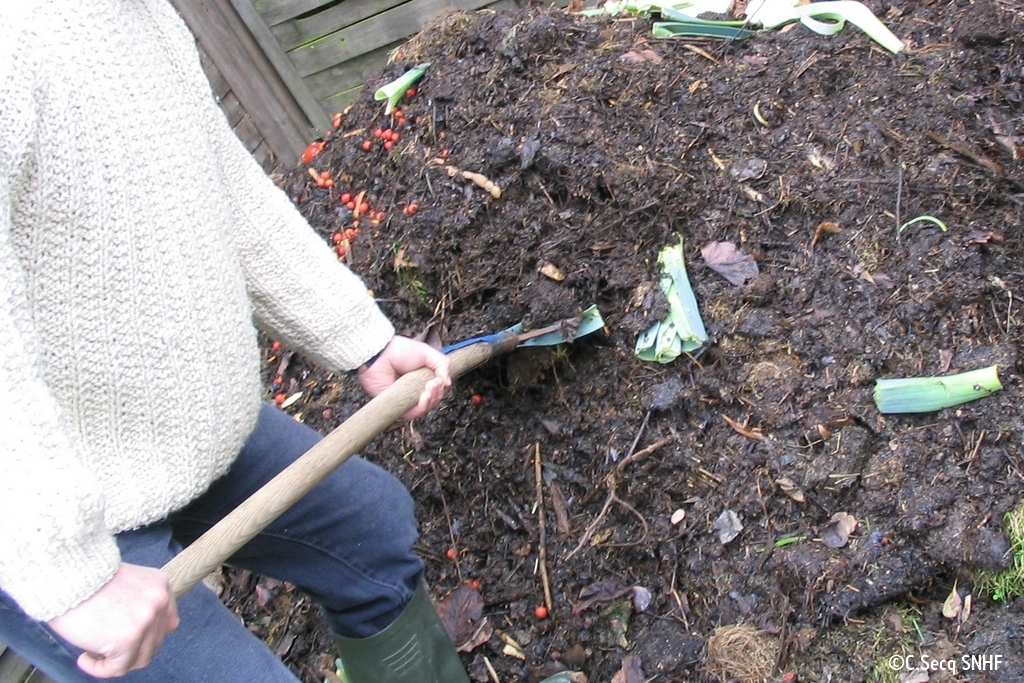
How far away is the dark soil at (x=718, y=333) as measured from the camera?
6.66 ft

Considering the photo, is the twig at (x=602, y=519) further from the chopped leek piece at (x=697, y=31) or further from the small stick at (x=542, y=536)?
the chopped leek piece at (x=697, y=31)

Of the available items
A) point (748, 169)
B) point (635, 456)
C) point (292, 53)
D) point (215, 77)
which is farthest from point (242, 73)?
point (635, 456)

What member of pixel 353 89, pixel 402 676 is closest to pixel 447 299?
pixel 402 676

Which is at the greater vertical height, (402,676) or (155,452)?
(155,452)

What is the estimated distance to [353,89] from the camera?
468cm

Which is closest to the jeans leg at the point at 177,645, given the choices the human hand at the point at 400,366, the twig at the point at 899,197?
the human hand at the point at 400,366

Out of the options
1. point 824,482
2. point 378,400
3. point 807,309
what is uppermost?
point 378,400

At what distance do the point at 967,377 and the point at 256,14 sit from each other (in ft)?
12.5

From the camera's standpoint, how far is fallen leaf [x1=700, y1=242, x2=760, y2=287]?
7.89 feet

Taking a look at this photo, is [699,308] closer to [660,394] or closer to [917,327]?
[660,394]

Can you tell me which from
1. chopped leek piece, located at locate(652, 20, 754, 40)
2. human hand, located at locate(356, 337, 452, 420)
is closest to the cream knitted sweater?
human hand, located at locate(356, 337, 452, 420)

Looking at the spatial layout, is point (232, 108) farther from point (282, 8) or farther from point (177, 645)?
point (177, 645)

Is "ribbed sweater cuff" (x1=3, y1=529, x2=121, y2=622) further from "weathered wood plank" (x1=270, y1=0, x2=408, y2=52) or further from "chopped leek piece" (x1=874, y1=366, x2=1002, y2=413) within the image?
"weathered wood plank" (x1=270, y1=0, x2=408, y2=52)

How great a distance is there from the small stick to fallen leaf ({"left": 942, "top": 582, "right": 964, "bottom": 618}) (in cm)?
97
